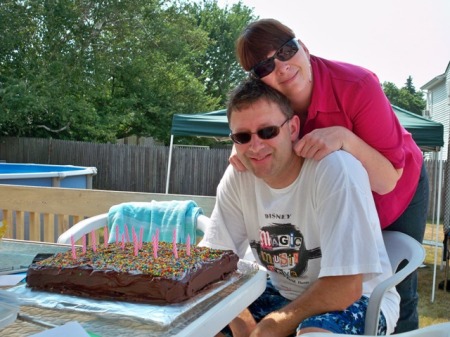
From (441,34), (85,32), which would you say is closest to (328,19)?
(441,34)

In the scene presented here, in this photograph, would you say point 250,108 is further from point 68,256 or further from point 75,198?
point 75,198

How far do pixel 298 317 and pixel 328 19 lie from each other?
44.3 ft

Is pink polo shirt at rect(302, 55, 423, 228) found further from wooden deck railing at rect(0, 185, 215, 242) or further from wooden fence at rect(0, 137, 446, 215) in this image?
wooden fence at rect(0, 137, 446, 215)

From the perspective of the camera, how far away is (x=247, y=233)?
2.18 m

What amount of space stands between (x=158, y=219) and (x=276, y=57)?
60.0 inches

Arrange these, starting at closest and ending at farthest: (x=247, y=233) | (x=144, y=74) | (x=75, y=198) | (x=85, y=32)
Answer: (x=247, y=233) → (x=75, y=198) → (x=85, y=32) → (x=144, y=74)

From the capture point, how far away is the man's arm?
172 centimetres

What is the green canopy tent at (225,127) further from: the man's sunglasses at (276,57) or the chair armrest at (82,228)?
the man's sunglasses at (276,57)

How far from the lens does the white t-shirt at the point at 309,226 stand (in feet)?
5.68

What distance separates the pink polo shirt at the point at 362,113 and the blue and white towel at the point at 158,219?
1200mm

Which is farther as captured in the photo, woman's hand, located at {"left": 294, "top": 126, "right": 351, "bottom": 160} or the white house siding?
the white house siding

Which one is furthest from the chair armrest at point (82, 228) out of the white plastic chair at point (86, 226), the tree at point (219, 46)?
the tree at point (219, 46)

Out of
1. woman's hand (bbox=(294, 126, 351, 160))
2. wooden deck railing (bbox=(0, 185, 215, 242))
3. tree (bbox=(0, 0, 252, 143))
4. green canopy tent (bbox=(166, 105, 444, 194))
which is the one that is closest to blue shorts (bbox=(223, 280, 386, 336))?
woman's hand (bbox=(294, 126, 351, 160))

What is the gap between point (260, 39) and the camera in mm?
2035
